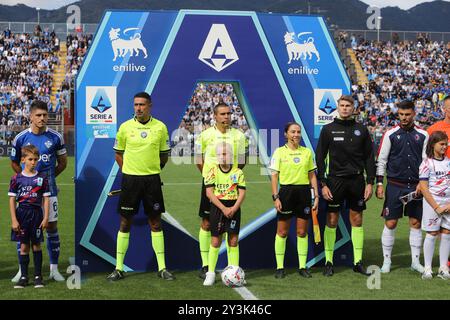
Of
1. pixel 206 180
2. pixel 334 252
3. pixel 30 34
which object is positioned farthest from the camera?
pixel 30 34

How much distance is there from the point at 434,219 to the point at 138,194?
347 centimetres

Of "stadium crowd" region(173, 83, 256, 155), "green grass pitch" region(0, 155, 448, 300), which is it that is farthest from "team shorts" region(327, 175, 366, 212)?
"stadium crowd" region(173, 83, 256, 155)

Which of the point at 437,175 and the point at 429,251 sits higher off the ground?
the point at 437,175

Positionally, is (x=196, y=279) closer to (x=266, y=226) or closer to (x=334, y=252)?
(x=266, y=226)

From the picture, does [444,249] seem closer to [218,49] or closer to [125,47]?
[218,49]

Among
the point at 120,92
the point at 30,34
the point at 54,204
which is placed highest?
the point at 30,34

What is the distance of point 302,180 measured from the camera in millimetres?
8102

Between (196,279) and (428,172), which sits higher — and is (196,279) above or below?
below

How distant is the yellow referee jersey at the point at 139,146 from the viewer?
25.6 ft

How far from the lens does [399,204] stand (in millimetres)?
8430

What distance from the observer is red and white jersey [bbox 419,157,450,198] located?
8039mm

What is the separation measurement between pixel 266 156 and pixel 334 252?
4.98 ft

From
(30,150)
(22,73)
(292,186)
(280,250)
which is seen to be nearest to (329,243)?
(280,250)
